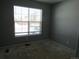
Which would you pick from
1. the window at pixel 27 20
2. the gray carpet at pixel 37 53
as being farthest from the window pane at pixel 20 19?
the gray carpet at pixel 37 53

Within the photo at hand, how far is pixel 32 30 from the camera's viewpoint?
15.9 feet

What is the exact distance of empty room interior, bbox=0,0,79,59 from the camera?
350 cm

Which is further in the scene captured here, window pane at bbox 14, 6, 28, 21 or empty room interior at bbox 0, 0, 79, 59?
window pane at bbox 14, 6, 28, 21

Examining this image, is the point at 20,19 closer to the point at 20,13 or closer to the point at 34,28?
the point at 20,13

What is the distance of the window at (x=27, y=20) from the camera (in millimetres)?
4336

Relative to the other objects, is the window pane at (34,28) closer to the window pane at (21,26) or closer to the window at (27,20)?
the window at (27,20)

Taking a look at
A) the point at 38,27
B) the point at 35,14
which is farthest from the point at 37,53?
the point at 35,14

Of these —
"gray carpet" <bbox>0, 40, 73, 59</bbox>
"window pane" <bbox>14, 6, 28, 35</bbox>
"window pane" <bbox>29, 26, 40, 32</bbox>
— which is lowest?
"gray carpet" <bbox>0, 40, 73, 59</bbox>

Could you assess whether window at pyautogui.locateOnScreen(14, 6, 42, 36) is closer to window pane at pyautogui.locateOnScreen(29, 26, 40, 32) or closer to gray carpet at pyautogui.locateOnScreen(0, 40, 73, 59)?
window pane at pyautogui.locateOnScreen(29, 26, 40, 32)

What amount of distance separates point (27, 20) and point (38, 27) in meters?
0.89

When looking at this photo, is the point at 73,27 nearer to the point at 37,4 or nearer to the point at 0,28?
the point at 37,4

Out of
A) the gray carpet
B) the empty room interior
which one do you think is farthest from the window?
the gray carpet

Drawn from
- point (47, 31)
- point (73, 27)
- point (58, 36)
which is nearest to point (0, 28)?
point (47, 31)

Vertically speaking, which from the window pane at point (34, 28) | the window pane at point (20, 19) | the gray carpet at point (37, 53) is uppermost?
the window pane at point (20, 19)
